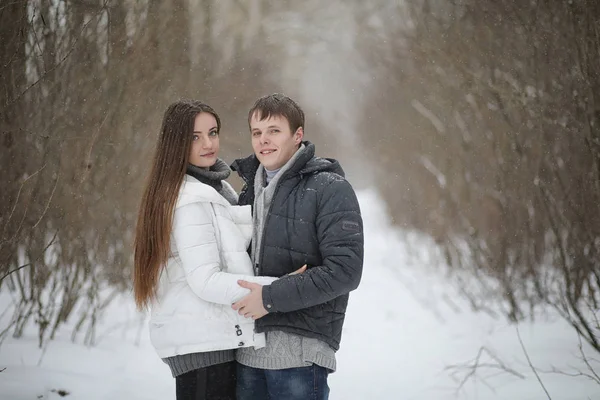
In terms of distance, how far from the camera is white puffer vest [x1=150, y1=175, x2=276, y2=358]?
1573mm

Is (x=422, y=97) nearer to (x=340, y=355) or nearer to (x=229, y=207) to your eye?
(x=340, y=355)

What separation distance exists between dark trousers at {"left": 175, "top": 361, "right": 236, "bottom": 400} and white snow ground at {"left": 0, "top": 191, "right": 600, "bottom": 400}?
163 centimetres

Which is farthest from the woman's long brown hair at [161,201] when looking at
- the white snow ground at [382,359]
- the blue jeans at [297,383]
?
the white snow ground at [382,359]

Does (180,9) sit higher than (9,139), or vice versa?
(180,9)

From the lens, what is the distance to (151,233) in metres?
1.65

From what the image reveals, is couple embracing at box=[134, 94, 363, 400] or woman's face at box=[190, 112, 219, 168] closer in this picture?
couple embracing at box=[134, 94, 363, 400]

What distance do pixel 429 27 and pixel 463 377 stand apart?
3039 mm

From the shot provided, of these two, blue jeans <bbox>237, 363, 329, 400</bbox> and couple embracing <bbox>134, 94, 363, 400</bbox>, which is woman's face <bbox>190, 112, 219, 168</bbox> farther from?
blue jeans <bbox>237, 363, 329, 400</bbox>

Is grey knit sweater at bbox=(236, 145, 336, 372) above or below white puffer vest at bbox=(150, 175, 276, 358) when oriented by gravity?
below

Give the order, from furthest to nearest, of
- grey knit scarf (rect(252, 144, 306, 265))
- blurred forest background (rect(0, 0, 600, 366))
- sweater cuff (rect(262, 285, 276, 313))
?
blurred forest background (rect(0, 0, 600, 366)), grey knit scarf (rect(252, 144, 306, 265)), sweater cuff (rect(262, 285, 276, 313))

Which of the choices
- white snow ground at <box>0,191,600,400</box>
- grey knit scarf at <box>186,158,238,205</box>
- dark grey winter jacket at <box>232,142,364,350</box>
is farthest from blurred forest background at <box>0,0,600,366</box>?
dark grey winter jacket at <box>232,142,364,350</box>

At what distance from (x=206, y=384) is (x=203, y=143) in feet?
2.45

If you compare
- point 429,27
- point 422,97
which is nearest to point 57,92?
point 429,27

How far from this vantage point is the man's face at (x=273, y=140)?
1739 mm
